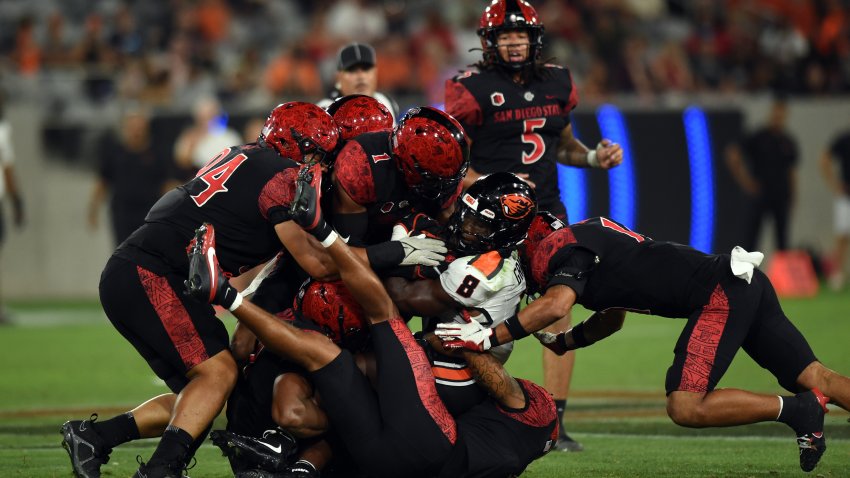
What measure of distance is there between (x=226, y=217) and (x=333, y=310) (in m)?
0.60

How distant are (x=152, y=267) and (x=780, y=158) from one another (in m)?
10.8

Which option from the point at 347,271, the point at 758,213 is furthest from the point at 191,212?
the point at 758,213

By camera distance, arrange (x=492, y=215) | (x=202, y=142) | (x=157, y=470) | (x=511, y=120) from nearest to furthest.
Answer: (x=157, y=470), (x=492, y=215), (x=511, y=120), (x=202, y=142)

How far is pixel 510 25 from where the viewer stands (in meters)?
6.81

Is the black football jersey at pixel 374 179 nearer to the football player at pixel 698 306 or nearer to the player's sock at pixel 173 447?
the football player at pixel 698 306

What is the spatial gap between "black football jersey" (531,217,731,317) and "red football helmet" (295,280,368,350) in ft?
2.64

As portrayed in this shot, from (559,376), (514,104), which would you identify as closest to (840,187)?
(514,104)

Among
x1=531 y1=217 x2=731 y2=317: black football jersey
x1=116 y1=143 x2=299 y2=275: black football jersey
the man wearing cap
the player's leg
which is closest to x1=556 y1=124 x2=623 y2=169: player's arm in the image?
the player's leg

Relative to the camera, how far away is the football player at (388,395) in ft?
16.7

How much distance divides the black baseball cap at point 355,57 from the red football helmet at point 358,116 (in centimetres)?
190

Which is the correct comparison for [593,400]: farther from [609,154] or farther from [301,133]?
[301,133]

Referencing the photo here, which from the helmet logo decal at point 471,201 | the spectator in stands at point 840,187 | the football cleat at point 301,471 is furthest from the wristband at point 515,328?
→ the spectator in stands at point 840,187


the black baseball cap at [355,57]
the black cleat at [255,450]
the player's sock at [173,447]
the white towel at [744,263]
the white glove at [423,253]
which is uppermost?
the black baseball cap at [355,57]

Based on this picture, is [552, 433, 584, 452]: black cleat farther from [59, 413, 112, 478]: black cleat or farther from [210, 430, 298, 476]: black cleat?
[59, 413, 112, 478]: black cleat
